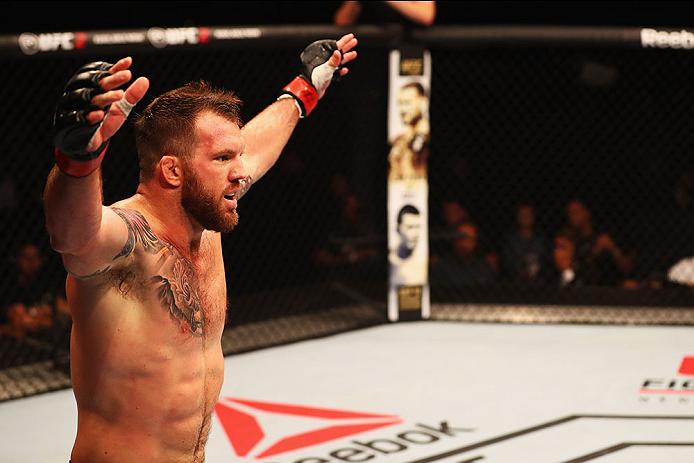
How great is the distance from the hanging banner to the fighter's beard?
9.08ft

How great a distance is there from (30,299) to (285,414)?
168 centimetres

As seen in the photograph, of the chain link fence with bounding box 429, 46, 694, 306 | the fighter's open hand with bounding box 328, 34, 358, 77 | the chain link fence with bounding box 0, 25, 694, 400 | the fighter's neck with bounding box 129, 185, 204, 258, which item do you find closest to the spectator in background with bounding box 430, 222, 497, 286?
the chain link fence with bounding box 0, 25, 694, 400

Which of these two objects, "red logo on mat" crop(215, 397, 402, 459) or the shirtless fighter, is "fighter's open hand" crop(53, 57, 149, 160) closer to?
the shirtless fighter

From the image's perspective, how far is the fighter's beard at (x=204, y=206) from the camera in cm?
182

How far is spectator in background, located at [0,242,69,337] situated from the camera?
4.27 metres

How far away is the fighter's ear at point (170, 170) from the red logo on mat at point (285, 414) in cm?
140

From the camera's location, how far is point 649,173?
6.15 meters

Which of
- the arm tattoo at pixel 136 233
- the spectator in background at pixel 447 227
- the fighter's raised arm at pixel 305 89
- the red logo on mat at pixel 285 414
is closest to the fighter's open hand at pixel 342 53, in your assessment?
the fighter's raised arm at pixel 305 89

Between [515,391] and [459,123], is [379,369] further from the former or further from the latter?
[459,123]

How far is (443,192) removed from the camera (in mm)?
6156

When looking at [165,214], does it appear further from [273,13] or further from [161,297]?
[273,13]

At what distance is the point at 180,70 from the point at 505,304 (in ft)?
7.43

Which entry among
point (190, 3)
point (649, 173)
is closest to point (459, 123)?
point (649, 173)

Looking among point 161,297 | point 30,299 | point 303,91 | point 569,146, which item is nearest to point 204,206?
point 161,297
